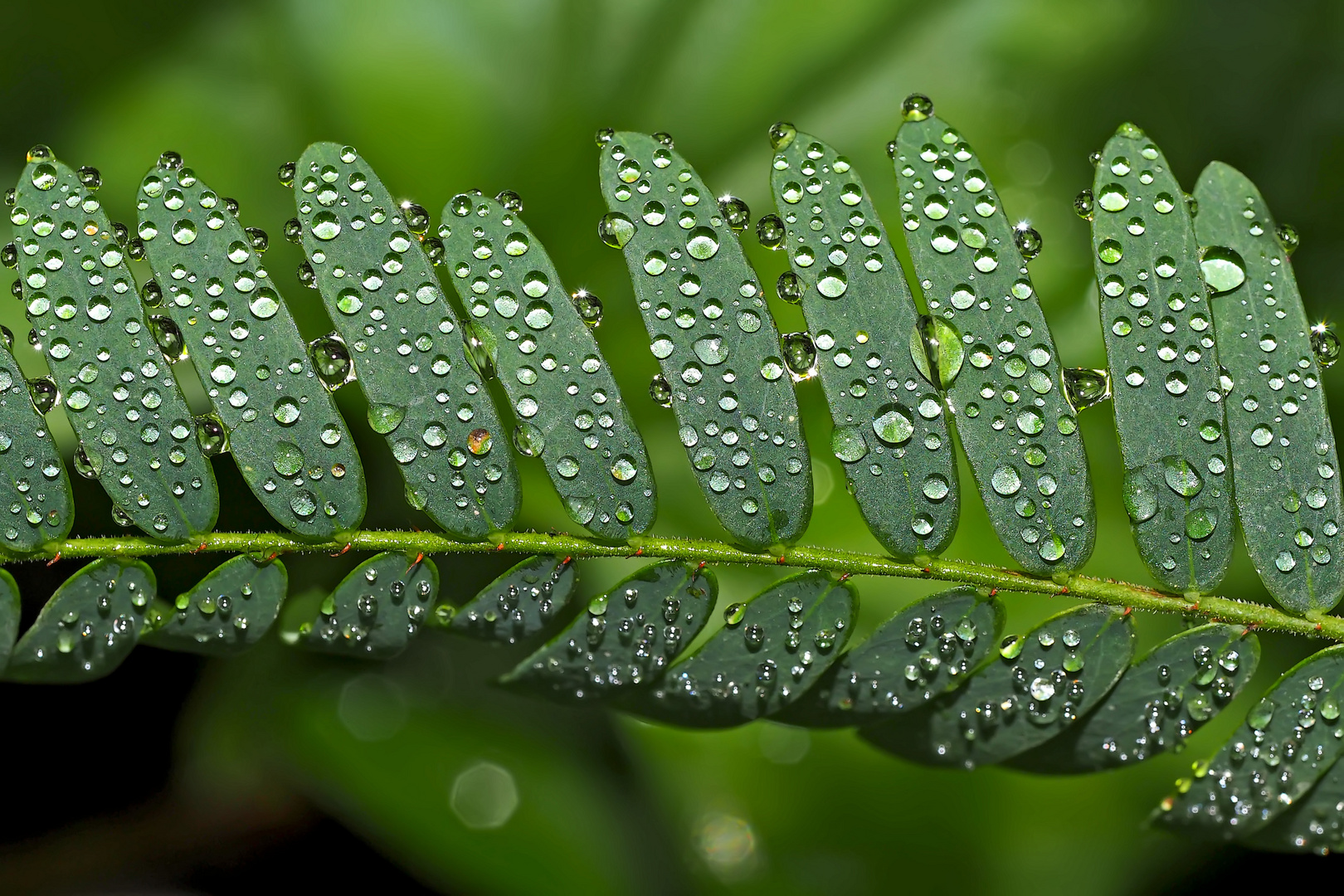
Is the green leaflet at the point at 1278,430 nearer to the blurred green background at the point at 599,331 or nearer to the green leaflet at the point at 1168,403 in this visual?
the green leaflet at the point at 1168,403

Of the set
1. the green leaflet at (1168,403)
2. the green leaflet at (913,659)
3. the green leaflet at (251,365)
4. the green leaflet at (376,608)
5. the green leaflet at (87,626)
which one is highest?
the green leaflet at (1168,403)

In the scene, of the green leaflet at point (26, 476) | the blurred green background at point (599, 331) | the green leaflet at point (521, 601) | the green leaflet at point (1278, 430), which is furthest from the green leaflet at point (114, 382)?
the green leaflet at point (1278, 430)

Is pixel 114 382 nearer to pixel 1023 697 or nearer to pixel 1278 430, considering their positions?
pixel 1023 697

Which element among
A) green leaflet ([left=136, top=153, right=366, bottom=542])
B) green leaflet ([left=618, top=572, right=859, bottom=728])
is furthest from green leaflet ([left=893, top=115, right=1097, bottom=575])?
green leaflet ([left=136, top=153, right=366, bottom=542])

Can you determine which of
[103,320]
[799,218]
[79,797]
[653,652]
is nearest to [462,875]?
[79,797]

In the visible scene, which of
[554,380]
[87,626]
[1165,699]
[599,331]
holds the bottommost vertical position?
[87,626]

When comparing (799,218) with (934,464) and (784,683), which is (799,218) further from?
(784,683)

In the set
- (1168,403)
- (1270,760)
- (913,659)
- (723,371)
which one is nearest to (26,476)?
(723,371)
